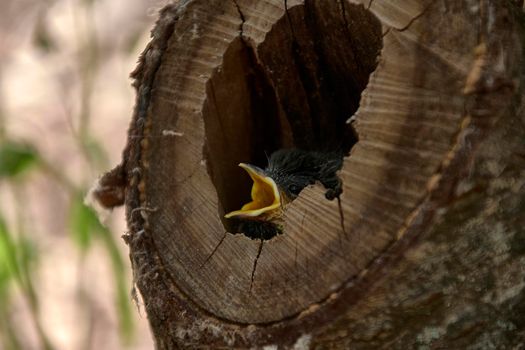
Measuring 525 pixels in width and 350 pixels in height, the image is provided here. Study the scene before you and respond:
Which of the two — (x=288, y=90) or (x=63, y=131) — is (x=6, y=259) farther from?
(x=63, y=131)

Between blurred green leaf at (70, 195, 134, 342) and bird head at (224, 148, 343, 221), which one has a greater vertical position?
blurred green leaf at (70, 195, 134, 342)

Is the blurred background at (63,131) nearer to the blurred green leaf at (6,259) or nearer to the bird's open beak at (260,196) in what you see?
the blurred green leaf at (6,259)

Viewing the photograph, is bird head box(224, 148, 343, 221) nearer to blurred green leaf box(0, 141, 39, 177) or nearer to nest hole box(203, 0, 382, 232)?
nest hole box(203, 0, 382, 232)

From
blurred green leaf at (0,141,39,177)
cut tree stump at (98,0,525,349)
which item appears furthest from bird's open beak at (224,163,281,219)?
blurred green leaf at (0,141,39,177)

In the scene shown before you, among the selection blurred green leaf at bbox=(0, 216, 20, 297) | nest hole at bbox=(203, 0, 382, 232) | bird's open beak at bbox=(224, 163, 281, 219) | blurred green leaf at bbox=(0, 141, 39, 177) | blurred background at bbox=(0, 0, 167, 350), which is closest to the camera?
nest hole at bbox=(203, 0, 382, 232)

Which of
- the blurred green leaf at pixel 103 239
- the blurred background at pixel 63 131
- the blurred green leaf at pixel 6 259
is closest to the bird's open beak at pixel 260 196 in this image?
the blurred green leaf at pixel 103 239

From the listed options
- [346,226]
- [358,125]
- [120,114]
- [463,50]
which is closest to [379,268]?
[346,226]

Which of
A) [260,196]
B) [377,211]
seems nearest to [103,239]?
[260,196]
